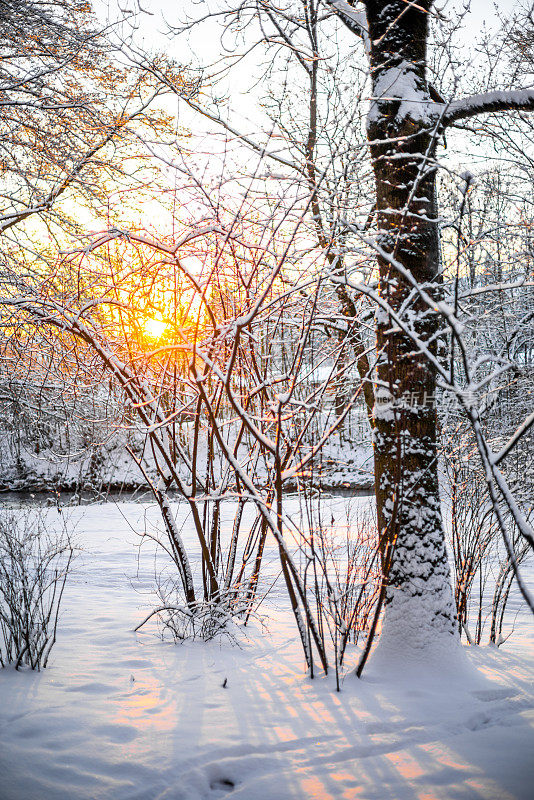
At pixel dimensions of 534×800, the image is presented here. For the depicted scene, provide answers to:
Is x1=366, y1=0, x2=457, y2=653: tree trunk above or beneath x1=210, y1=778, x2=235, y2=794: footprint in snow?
above

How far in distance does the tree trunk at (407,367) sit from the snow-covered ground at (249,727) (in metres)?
0.40

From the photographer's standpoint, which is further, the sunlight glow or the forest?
the sunlight glow

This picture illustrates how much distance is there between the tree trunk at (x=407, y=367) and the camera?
3.14 meters

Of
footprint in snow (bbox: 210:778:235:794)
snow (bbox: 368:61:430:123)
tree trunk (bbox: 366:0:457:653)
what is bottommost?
footprint in snow (bbox: 210:778:235:794)

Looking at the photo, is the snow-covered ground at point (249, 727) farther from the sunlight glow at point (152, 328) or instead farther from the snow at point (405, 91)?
the snow at point (405, 91)

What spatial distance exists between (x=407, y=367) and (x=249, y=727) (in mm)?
2084

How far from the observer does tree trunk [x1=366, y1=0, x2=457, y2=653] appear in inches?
124

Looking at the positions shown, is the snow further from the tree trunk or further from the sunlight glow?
the sunlight glow

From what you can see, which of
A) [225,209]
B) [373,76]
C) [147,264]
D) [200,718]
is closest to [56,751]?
[200,718]

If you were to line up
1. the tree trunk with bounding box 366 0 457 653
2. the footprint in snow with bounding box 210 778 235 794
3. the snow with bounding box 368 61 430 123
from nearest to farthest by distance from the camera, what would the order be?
the footprint in snow with bounding box 210 778 235 794 → the tree trunk with bounding box 366 0 457 653 → the snow with bounding box 368 61 430 123

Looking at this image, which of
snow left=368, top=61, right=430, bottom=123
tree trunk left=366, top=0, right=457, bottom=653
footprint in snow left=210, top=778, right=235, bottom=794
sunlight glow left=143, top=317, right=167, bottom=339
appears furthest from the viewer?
sunlight glow left=143, top=317, right=167, bottom=339

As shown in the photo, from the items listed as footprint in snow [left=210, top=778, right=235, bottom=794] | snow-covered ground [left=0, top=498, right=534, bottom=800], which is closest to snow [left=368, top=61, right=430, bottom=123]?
snow-covered ground [left=0, top=498, right=534, bottom=800]

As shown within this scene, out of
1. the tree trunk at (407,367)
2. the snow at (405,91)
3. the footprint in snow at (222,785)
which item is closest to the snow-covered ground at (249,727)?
the footprint in snow at (222,785)

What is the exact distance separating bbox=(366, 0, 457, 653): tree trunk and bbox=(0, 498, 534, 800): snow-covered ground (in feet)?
1.30
